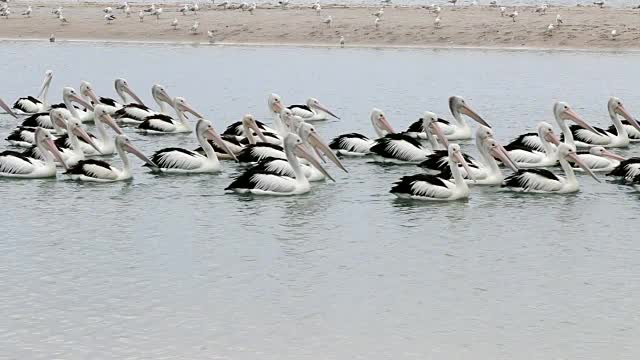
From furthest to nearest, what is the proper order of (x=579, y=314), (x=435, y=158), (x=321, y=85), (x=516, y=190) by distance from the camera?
(x=321, y=85), (x=435, y=158), (x=516, y=190), (x=579, y=314)

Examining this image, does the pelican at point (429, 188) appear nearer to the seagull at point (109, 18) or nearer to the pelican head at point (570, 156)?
the pelican head at point (570, 156)

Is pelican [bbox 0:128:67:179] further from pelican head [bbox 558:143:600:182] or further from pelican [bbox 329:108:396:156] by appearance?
pelican head [bbox 558:143:600:182]

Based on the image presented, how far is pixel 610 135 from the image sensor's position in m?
11.8

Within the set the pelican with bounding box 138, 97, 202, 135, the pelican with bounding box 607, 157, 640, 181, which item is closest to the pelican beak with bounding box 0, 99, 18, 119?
the pelican with bounding box 138, 97, 202, 135

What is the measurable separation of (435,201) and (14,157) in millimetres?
3310

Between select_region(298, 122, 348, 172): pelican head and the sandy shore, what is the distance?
12865 millimetres

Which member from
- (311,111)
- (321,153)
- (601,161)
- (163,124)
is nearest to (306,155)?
(321,153)

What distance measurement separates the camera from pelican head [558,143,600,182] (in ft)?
31.8

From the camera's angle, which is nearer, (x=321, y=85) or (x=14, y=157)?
(x=14, y=157)

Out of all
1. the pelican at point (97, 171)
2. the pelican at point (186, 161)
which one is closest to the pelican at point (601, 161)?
the pelican at point (186, 161)

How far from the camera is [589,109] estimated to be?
48.1 feet

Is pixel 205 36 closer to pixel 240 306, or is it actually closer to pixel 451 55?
pixel 451 55

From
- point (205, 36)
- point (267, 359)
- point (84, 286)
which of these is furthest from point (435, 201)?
point (205, 36)

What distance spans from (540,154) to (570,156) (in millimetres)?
964
